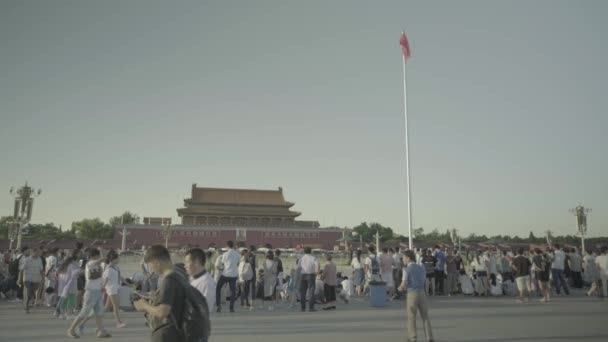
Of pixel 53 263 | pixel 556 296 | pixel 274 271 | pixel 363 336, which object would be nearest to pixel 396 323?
pixel 363 336

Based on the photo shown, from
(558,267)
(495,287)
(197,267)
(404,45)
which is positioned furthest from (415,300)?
(404,45)

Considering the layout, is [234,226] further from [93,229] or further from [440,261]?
[440,261]

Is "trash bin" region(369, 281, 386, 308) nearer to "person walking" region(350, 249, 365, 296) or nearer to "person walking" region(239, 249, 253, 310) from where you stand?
"person walking" region(350, 249, 365, 296)

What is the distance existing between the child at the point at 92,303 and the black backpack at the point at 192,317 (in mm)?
4813

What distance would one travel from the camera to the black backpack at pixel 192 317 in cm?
316

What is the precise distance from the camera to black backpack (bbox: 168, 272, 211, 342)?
3164mm

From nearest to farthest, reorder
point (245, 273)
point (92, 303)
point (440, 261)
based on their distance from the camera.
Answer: point (92, 303) < point (245, 273) < point (440, 261)

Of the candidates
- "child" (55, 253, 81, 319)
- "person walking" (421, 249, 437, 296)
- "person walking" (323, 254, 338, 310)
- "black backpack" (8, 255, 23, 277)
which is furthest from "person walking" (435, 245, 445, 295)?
"black backpack" (8, 255, 23, 277)

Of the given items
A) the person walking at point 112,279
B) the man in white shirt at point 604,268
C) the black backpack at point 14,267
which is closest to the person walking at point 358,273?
the man in white shirt at point 604,268

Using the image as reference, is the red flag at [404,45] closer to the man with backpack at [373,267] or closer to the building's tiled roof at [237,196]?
the man with backpack at [373,267]

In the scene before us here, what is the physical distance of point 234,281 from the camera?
1045 cm

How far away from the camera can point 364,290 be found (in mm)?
14703

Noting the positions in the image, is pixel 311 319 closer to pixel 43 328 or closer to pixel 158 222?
pixel 43 328

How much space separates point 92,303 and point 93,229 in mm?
53406
